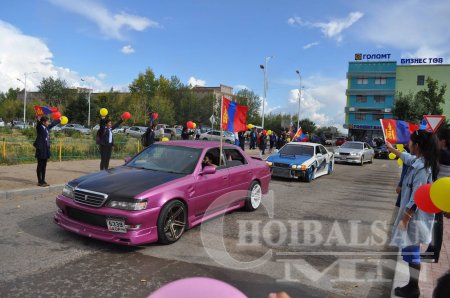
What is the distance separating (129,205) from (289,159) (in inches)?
362

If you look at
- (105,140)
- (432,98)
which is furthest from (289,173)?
(432,98)

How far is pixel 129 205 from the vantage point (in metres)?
5.05

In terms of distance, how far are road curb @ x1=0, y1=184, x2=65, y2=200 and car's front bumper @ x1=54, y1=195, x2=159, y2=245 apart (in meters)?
3.72

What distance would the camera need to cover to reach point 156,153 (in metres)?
6.84

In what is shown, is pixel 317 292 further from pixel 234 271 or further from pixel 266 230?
pixel 266 230

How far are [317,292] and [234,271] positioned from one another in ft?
3.38

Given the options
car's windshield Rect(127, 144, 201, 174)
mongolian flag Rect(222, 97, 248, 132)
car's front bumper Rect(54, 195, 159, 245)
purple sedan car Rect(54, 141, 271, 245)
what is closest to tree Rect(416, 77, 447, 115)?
mongolian flag Rect(222, 97, 248, 132)

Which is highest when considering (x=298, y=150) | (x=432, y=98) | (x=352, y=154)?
(x=432, y=98)

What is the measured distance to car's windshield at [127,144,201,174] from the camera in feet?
20.7

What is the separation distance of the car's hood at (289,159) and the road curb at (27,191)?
283 inches

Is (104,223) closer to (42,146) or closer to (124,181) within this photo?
(124,181)

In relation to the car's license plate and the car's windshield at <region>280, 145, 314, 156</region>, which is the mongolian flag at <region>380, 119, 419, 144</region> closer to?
the car's license plate

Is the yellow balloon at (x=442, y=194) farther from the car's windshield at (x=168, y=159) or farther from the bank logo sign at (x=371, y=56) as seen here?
→ the bank logo sign at (x=371, y=56)

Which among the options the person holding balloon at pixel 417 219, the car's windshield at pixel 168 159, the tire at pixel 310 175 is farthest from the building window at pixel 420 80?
the person holding balloon at pixel 417 219
